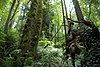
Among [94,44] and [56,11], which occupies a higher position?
[56,11]

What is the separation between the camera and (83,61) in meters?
3.20

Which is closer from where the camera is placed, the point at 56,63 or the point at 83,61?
the point at 83,61

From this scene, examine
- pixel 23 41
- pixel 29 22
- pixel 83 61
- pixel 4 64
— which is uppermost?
pixel 29 22

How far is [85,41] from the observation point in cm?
338

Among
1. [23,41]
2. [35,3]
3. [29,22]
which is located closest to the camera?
[23,41]

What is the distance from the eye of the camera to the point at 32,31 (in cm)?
519

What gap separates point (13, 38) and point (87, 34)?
26.4ft

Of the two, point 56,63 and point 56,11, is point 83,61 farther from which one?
point 56,11

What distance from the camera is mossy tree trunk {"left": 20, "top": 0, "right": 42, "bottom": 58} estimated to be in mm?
4784

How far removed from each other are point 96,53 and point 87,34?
538 millimetres

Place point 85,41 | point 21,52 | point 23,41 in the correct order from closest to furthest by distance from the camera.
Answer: point 85,41, point 21,52, point 23,41

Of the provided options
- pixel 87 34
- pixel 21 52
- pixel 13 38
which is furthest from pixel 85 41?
pixel 13 38

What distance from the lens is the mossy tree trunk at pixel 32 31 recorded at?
4784mm

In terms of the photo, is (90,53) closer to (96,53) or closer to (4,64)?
(96,53)
